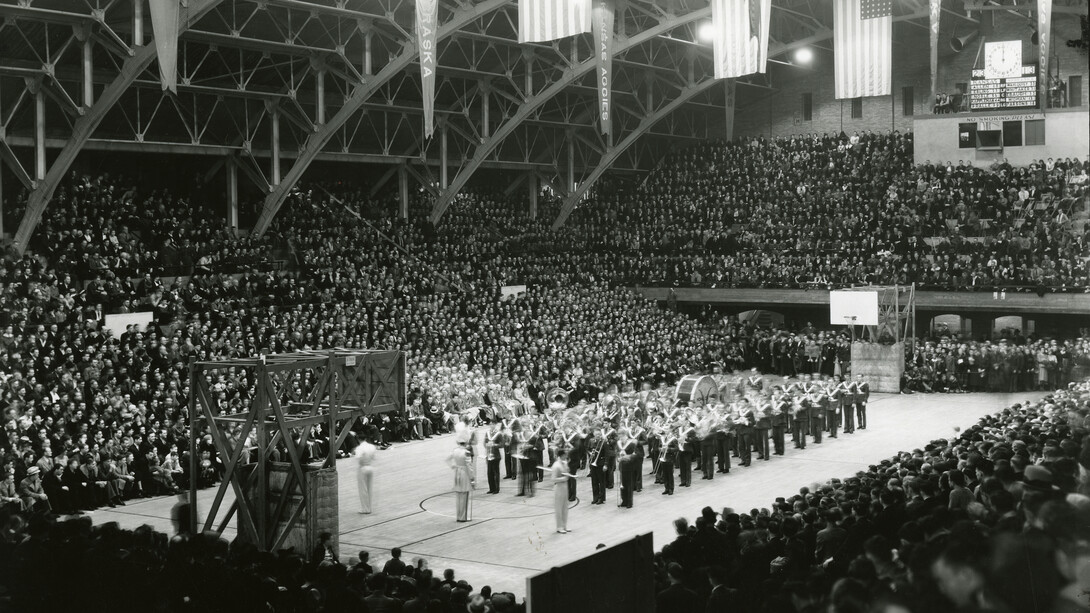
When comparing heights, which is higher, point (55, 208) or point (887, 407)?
point (55, 208)

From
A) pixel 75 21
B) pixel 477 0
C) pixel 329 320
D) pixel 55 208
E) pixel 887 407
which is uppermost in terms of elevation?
pixel 477 0

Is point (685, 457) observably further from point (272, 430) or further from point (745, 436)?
point (272, 430)

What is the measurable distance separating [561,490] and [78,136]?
17.8m

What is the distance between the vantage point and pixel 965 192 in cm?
4525

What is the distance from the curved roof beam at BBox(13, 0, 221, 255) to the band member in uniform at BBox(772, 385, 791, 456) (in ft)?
57.0

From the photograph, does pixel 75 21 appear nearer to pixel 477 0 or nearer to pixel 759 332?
pixel 477 0

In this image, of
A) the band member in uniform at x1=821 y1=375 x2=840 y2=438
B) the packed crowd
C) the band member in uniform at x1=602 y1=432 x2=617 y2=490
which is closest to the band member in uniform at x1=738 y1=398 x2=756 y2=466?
the band member in uniform at x1=821 y1=375 x2=840 y2=438

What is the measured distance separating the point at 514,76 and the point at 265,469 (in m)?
29.8

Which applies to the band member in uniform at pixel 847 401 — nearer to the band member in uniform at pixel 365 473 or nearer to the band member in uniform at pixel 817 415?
the band member in uniform at pixel 817 415

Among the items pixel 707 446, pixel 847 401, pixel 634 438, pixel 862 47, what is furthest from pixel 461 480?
pixel 862 47

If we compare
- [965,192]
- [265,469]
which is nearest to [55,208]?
[265,469]

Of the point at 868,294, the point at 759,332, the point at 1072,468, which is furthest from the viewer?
the point at 759,332

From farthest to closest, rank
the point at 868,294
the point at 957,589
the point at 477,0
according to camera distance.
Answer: the point at 868,294 → the point at 477,0 → the point at 957,589

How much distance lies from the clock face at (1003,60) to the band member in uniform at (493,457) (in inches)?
1365
